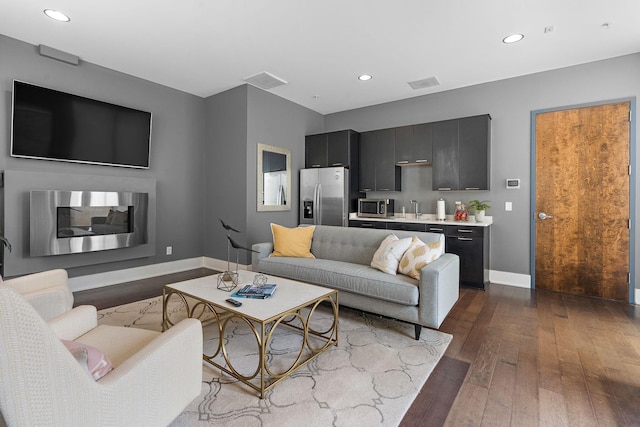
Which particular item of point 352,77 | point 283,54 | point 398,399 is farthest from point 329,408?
point 352,77

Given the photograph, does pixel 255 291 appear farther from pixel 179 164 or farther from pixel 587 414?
pixel 179 164

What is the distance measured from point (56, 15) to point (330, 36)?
8.47 feet

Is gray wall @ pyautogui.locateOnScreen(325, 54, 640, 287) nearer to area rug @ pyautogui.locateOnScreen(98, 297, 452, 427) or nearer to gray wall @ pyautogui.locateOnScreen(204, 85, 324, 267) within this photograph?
gray wall @ pyautogui.locateOnScreen(204, 85, 324, 267)

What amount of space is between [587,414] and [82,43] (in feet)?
17.4

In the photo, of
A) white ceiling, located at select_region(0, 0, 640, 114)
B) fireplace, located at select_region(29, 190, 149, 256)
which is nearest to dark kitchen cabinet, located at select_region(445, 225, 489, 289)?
white ceiling, located at select_region(0, 0, 640, 114)

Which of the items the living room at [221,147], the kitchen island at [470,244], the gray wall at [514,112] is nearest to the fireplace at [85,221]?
the living room at [221,147]

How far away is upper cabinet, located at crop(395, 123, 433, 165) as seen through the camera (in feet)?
15.5

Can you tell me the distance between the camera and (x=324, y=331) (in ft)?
8.69

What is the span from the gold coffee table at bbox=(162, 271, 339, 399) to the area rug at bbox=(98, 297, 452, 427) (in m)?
0.06

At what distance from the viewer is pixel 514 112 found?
4.28m

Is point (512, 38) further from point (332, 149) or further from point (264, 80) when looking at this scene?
point (264, 80)

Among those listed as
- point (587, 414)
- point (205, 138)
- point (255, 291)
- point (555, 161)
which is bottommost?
point (587, 414)

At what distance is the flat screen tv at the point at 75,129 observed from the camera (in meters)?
3.35

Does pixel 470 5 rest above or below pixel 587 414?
above
